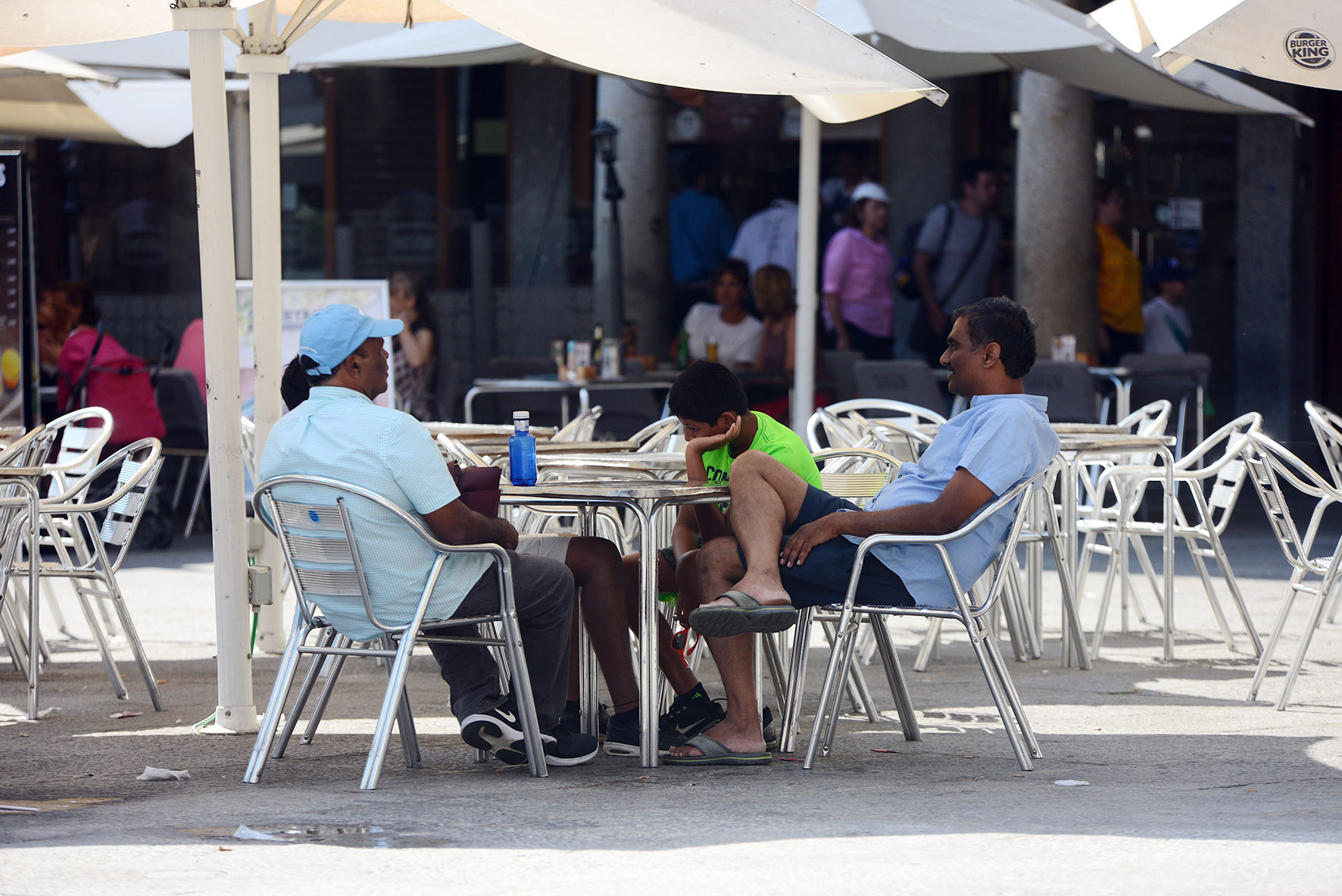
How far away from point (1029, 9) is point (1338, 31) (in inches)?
106

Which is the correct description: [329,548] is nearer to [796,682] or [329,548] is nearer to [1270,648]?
[796,682]

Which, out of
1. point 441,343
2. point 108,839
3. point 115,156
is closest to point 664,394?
point 441,343

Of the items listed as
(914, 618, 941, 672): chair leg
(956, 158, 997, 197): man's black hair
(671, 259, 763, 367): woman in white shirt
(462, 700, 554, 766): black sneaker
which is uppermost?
(956, 158, 997, 197): man's black hair

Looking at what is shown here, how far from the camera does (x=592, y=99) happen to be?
1409 cm

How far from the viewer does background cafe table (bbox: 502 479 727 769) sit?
4.35 m

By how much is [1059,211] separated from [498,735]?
7544 millimetres

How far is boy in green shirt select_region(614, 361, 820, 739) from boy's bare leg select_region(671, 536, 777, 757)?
99 millimetres

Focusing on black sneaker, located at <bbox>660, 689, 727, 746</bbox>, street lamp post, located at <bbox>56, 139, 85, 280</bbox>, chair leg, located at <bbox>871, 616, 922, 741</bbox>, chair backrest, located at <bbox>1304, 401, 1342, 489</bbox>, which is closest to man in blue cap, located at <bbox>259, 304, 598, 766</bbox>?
black sneaker, located at <bbox>660, 689, 727, 746</bbox>

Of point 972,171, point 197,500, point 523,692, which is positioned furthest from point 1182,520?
point 197,500

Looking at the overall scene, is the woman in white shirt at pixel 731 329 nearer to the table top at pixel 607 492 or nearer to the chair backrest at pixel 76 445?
the chair backrest at pixel 76 445

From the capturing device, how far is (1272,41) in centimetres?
566

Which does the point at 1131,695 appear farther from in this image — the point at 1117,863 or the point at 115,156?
the point at 115,156

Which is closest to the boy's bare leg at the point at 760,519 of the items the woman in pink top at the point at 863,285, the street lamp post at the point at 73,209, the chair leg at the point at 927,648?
the chair leg at the point at 927,648

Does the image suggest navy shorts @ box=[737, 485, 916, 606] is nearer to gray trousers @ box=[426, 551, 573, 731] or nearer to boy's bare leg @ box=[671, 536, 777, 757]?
boy's bare leg @ box=[671, 536, 777, 757]
